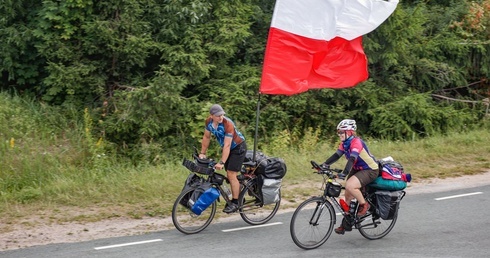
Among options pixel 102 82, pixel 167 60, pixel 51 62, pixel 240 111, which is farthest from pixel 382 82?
pixel 51 62

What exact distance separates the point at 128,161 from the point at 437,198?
6.66 metres

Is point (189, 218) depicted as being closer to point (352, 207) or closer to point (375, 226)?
point (352, 207)

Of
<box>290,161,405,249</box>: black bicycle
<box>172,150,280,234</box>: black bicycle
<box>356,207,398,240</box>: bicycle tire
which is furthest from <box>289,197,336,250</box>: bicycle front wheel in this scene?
<box>172,150,280,234</box>: black bicycle

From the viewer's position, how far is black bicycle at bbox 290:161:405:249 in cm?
937

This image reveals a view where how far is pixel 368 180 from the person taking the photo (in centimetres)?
974

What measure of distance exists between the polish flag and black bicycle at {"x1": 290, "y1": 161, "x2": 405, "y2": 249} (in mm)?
2612

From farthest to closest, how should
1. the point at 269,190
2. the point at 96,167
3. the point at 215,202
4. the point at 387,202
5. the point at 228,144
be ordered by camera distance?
the point at 96,167, the point at 269,190, the point at 215,202, the point at 228,144, the point at 387,202

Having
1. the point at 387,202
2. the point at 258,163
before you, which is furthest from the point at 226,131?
the point at 387,202

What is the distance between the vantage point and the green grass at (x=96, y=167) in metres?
11.5

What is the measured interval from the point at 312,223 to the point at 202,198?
1693 millimetres

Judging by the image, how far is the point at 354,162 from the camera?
9492mm

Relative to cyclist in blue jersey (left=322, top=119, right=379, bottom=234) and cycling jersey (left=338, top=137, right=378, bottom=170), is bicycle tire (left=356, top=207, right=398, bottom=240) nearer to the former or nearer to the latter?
cyclist in blue jersey (left=322, top=119, right=379, bottom=234)

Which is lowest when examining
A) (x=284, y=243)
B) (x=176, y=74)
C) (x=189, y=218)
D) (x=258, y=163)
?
(x=284, y=243)

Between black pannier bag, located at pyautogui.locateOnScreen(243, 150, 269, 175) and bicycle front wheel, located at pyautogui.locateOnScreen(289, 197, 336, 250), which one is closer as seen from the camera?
bicycle front wheel, located at pyautogui.locateOnScreen(289, 197, 336, 250)
